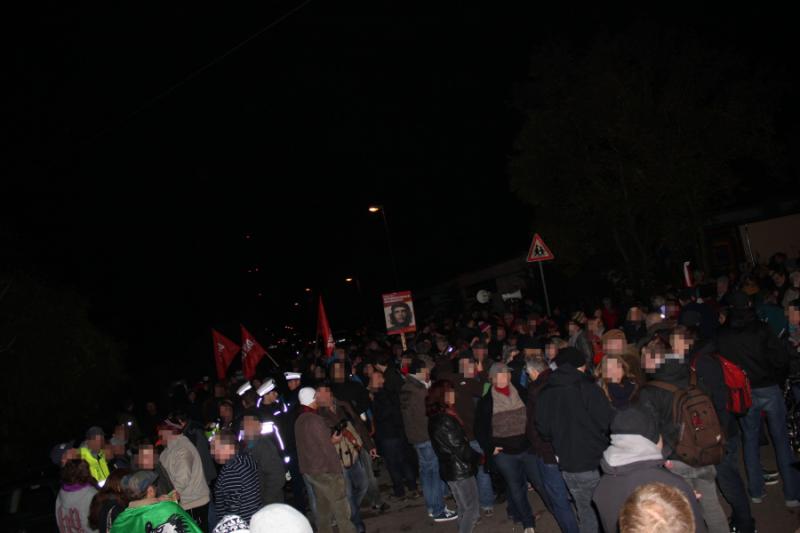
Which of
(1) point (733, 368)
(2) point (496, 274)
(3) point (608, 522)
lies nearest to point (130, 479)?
(3) point (608, 522)

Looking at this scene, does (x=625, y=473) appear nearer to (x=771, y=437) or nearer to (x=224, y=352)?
(x=771, y=437)

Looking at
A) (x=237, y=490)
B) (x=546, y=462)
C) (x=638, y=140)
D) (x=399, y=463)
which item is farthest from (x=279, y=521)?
(x=638, y=140)

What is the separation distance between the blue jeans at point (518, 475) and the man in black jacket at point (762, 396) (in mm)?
2209

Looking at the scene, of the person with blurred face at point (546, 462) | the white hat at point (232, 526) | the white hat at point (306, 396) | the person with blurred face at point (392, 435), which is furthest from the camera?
the person with blurred face at point (392, 435)

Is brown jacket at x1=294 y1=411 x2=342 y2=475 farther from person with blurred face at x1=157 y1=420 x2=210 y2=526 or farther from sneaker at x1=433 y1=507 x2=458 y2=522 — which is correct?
sneaker at x1=433 y1=507 x2=458 y2=522

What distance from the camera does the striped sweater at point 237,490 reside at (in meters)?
6.21

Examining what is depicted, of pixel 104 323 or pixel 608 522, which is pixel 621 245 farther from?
pixel 608 522

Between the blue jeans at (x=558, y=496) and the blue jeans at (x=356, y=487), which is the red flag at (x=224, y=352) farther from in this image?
the blue jeans at (x=558, y=496)

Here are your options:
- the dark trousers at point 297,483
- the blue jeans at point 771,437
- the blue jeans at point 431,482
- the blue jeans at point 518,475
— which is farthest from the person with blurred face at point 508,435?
the dark trousers at point 297,483

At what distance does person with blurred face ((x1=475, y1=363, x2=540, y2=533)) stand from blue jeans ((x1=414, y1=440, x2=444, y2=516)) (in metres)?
1.51

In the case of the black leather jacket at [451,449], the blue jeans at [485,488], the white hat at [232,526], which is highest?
the white hat at [232,526]

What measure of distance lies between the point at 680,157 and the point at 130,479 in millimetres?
19200

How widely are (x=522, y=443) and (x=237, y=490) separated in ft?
9.57

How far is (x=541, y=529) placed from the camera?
751 cm
